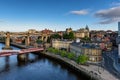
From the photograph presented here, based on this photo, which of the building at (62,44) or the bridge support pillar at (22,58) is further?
the building at (62,44)

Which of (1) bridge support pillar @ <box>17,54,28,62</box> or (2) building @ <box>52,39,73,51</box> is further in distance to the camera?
(2) building @ <box>52,39,73,51</box>

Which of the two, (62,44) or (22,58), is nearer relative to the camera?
(22,58)

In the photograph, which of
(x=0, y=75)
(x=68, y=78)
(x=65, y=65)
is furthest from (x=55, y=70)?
(x=0, y=75)

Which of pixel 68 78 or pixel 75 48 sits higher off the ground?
pixel 75 48

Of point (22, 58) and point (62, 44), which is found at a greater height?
point (62, 44)

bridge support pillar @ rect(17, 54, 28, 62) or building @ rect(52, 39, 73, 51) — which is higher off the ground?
building @ rect(52, 39, 73, 51)

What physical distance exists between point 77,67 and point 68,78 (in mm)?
8298

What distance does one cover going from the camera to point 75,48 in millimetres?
78375

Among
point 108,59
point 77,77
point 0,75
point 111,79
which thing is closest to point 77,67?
point 77,77

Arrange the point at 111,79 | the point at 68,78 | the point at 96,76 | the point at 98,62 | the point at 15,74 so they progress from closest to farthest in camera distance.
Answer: the point at 111,79 → the point at 96,76 → the point at 68,78 → the point at 15,74 → the point at 98,62

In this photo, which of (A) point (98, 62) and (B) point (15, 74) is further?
(A) point (98, 62)

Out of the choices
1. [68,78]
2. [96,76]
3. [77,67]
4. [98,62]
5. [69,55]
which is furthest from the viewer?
[69,55]

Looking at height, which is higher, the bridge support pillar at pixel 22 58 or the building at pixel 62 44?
the building at pixel 62 44

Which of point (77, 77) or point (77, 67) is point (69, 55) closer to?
point (77, 67)
